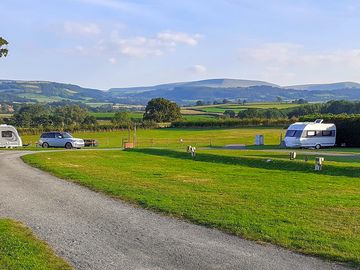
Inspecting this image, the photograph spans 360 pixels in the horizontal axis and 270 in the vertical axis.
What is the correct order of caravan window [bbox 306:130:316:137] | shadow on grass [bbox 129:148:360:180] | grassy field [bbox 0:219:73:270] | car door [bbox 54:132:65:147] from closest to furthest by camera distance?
1. grassy field [bbox 0:219:73:270]
2. shadow on grass [bbox 129:148:360:180]
3. caravan window [bbox 306:130:316:137]
4. car door [bbox 54:132:65:147]

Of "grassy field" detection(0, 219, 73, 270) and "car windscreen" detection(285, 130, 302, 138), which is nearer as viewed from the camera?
"grassy field" detection(0, 219, 73, 270)

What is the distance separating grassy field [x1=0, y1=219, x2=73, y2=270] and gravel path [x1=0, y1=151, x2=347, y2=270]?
0.23 meters

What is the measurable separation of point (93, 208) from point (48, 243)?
375cm

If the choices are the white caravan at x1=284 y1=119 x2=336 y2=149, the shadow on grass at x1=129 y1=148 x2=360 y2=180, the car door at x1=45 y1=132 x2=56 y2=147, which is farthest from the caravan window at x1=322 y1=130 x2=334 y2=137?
the car door at x1=45 y1=132 x2=56 y2=147

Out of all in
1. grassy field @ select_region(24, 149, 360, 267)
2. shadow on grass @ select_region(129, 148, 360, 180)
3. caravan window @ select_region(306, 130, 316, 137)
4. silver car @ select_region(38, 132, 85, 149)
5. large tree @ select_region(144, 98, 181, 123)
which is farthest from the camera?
large tree @ select_region(144, 98, 181, 123)

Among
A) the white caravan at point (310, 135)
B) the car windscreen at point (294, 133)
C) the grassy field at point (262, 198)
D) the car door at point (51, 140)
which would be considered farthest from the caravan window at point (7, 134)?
the car windscreen at point (294, 133)

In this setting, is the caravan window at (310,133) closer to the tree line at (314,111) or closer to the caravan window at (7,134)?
the caravan window at (7,134)

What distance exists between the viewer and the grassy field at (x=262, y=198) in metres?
9.48

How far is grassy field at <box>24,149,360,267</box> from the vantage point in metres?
9.48

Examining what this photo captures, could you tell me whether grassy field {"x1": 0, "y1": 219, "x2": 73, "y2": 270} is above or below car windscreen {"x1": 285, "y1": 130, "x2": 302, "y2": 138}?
above

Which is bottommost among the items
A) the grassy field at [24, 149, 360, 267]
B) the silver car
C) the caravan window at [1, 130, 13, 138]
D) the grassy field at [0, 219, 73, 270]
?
the silver car

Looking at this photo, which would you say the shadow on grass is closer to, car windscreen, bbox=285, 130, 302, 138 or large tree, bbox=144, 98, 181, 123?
car windscreen, bbox=285, 130, 302, 138

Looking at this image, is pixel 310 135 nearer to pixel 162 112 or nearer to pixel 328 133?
pixel 328 133

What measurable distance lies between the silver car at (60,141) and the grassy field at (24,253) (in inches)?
1534
